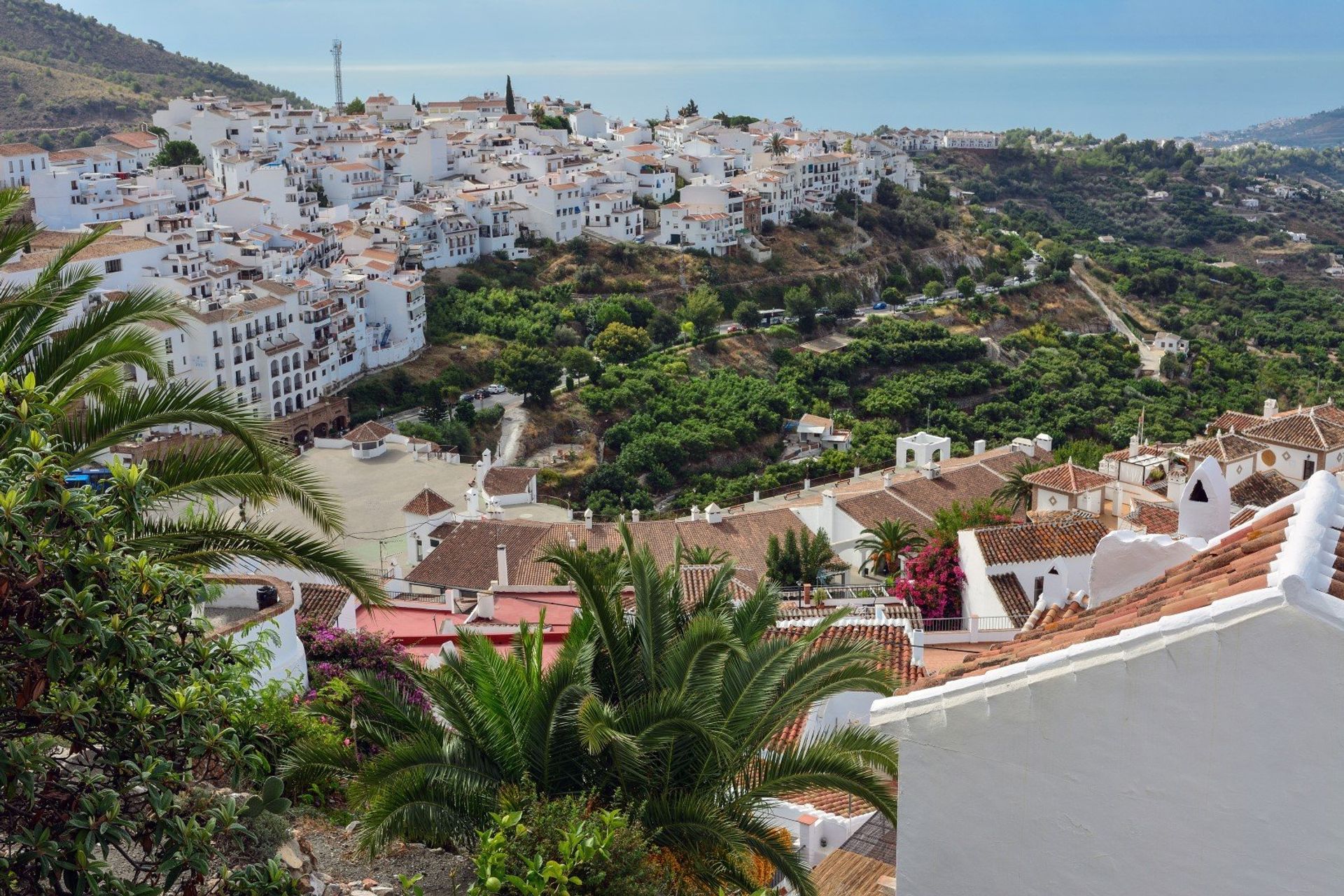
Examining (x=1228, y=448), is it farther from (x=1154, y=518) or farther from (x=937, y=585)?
(x=937, y=585)

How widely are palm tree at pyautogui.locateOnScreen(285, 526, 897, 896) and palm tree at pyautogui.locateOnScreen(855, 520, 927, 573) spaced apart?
20.6 meters

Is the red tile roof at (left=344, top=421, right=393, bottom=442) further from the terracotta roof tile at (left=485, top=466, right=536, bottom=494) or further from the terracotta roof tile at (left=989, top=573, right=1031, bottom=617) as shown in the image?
the terracotta roof tile at (left=989, top=573, right=1031, bottom=617)

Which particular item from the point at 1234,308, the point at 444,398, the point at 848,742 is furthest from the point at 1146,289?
the point at 848,742

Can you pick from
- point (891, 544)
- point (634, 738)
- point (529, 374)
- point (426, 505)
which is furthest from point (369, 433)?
point (634, 738)

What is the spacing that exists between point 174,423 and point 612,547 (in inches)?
951

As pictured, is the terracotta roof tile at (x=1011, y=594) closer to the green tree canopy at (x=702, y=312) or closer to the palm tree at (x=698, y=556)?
the palm tree at (x=698, y=556)

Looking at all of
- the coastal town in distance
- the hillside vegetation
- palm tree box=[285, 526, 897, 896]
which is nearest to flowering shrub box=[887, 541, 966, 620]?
the coastal town in distance

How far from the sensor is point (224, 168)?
222 ft

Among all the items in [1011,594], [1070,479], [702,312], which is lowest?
[702,312]

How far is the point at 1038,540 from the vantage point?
19.5m

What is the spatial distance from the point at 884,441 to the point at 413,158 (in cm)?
3442

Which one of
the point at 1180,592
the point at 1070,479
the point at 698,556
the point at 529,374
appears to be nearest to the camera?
the point at 1180,592

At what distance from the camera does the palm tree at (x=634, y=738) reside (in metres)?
7.38

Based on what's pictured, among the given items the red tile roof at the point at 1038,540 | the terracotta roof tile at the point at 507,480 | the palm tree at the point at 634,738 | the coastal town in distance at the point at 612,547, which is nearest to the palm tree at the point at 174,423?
the coastal town in distance at the point at 612,547
